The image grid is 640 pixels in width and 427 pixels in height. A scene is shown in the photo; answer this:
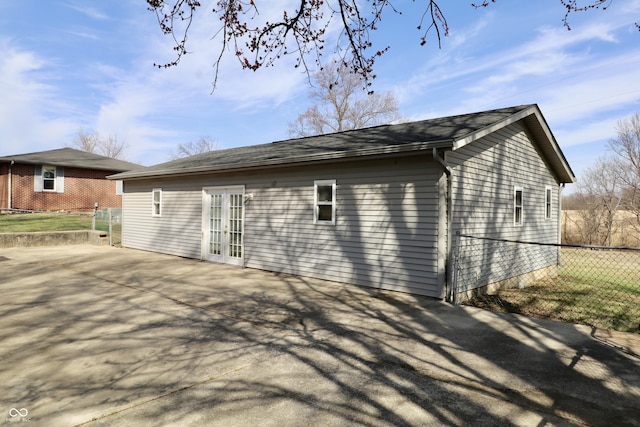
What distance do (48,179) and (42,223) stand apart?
5.87 metres

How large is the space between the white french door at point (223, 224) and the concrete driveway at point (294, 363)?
378cm

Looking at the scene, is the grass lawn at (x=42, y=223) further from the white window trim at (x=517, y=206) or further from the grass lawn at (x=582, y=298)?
the grass lawn at (x=582, y=298)

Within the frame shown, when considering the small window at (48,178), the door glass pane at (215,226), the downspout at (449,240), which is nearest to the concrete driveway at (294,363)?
the downspout at (449,240)

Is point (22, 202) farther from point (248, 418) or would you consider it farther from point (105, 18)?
point (248, 418)

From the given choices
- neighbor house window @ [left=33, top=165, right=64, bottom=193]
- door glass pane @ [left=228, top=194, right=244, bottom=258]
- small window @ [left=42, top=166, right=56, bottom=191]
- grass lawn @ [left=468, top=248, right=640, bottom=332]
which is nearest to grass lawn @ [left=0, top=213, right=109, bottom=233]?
neighbor house window @ [left=33, top=165, right=64, bottom=193]

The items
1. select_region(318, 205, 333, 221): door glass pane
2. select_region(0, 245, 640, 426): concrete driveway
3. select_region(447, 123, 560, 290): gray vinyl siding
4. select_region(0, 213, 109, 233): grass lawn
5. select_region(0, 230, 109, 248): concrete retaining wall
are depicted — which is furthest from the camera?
select_region(0, 213, 109, 233): grass lawn

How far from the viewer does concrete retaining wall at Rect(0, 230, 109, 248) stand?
13.7m

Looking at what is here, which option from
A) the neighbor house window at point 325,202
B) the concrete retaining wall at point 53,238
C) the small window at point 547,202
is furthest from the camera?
the concrete retaining wall at point 53,238

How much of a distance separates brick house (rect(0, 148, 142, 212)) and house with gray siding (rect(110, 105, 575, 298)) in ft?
36.0

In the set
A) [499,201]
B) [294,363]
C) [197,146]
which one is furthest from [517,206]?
[197,146]

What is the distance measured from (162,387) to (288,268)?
20.6ft

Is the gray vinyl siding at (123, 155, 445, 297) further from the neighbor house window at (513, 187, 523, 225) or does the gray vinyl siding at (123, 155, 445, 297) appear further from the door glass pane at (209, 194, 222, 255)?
the neighbor house window at (513, 187, 523, 225)

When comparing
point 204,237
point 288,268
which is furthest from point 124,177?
point 288,268

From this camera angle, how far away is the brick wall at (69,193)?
20875 mm
